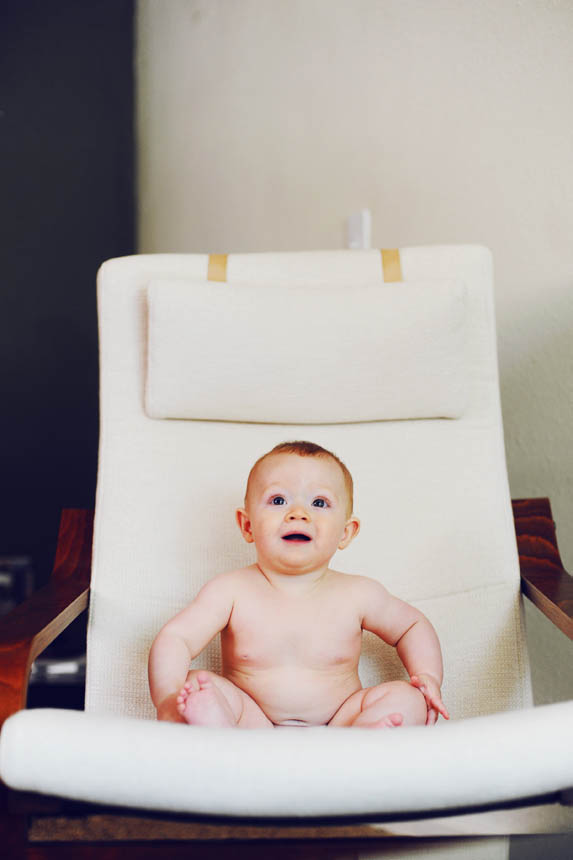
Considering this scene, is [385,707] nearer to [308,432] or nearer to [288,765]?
[288,765]

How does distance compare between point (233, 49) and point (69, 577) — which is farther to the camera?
point (233, 49)

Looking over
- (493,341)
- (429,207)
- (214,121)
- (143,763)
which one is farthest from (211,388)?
(214,121)

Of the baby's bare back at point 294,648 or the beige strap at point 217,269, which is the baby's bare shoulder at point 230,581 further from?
the beige strap at point 217,269

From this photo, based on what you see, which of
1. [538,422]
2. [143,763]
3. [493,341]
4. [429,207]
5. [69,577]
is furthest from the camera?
[429,207]

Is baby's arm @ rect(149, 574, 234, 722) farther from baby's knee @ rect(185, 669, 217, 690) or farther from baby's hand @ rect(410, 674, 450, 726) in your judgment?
baby's hand @ rect(410, 674, 450, 726)

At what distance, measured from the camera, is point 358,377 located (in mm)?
1157

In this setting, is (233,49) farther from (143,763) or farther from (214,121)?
(143,763)

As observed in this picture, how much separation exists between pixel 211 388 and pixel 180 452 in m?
0.11

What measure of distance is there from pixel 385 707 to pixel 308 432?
43cm

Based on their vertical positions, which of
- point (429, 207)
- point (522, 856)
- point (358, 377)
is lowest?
point (522, 856)

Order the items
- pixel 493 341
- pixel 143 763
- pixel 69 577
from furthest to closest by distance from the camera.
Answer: pixel 493 341
pixel 69 577
pixel 143 763

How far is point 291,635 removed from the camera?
3.15 ft

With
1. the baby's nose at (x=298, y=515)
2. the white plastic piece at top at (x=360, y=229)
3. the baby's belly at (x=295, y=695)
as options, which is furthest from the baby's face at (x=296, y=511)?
the white plastic piece at top at (x=360, y=229)

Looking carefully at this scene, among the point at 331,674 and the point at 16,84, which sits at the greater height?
the point at 16,84
